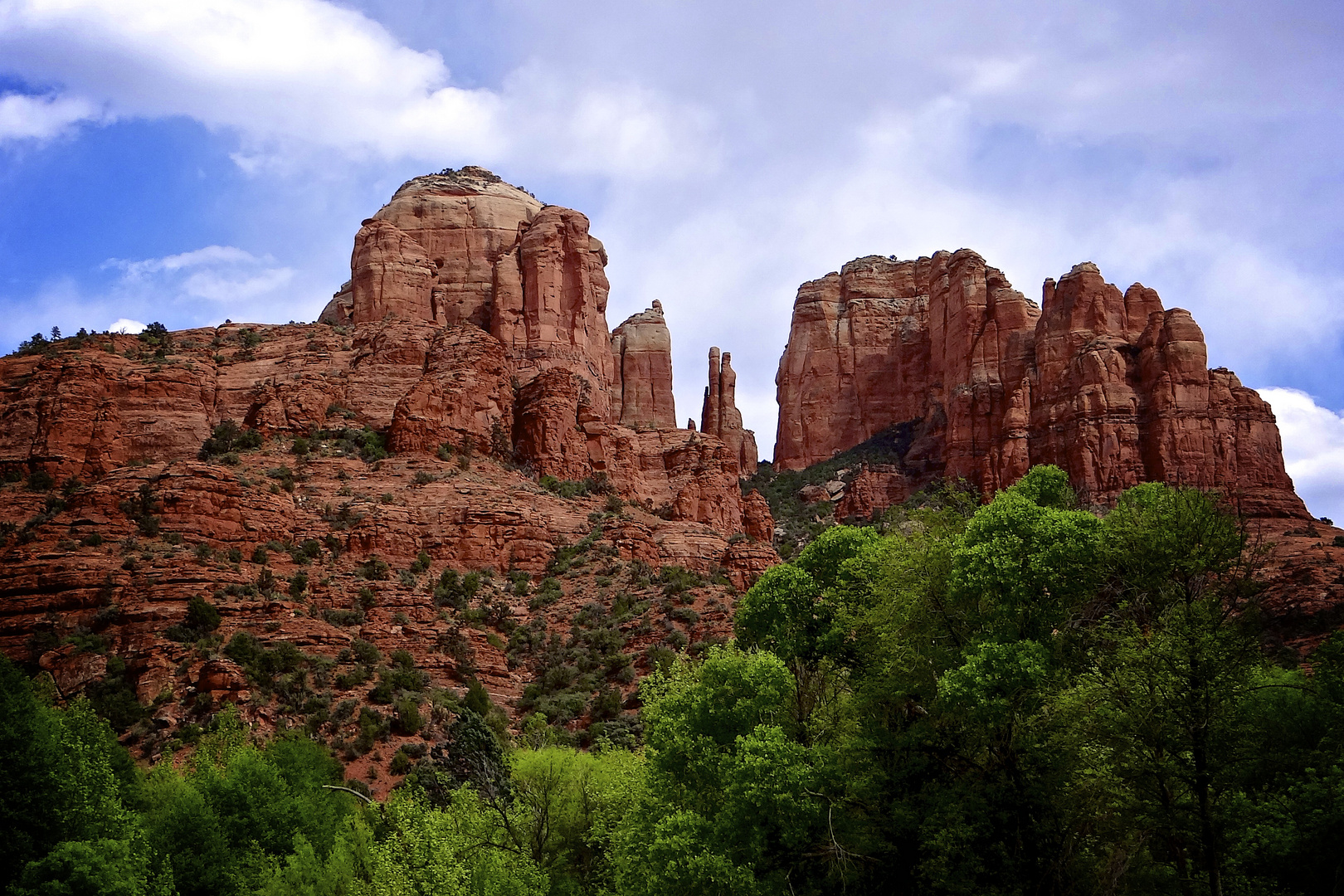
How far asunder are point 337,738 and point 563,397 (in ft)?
131

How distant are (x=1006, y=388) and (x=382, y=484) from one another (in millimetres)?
63775

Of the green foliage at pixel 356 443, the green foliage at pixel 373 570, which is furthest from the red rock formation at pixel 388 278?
the green foliage at pixel 373 570

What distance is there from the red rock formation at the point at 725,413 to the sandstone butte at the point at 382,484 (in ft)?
82.7

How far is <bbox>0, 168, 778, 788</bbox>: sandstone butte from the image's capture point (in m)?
54.9

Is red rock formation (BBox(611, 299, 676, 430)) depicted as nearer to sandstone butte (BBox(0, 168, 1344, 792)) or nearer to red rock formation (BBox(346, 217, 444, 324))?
sandstone butte (BBox(0, 168, 1344, 792))

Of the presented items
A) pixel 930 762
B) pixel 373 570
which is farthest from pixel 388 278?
pixel 930 762

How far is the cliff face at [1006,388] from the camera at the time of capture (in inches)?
3898

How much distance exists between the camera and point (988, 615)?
3139cm

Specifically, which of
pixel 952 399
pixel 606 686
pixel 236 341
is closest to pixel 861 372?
pixel 952 399

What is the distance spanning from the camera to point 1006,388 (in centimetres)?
11531

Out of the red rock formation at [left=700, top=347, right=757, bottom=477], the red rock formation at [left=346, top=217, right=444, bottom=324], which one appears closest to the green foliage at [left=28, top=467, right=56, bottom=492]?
the red rock formation at [left=346, top=217, right=444, bottom=324]

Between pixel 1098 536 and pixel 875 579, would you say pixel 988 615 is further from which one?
pixel 875 579

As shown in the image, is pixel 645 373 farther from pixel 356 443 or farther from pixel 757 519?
pixel 356 443

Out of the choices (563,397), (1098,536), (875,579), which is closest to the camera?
(1098,536)
